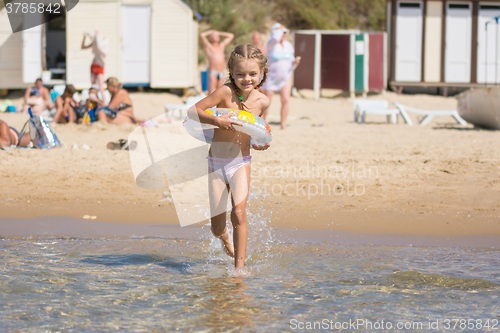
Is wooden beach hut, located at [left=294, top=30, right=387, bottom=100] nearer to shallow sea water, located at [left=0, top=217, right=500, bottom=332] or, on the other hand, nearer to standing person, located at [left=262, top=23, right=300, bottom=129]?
standing person, located at [left=262, top=23, right=300, bottom=129]

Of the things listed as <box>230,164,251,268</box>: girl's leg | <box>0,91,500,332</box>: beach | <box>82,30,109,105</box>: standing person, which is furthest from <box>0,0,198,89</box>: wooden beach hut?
<box>230,164,251,268</box>: girl's leg

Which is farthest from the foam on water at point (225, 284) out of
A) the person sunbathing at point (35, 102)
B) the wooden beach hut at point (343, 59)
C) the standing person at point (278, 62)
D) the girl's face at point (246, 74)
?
the wooden beach hut at point (343, 59)

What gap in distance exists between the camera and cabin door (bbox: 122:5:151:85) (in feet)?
55.0

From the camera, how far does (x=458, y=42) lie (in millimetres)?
18734

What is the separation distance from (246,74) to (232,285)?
4.61 ft

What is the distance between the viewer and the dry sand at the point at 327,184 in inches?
218

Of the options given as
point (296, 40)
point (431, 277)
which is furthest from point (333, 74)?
point (431, 277)

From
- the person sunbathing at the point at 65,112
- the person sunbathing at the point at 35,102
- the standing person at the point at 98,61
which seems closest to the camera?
the person sunbathing at the point at 65,112

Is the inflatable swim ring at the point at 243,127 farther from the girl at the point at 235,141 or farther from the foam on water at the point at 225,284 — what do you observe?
the foam on water at the point at 225,284

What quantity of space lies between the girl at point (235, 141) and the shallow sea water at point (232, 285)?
452 mm

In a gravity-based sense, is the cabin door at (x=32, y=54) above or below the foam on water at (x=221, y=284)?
above


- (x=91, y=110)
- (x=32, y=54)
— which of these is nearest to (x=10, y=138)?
(x=91, y=110)

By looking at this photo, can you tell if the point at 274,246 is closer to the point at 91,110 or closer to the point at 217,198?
the point at 217,198

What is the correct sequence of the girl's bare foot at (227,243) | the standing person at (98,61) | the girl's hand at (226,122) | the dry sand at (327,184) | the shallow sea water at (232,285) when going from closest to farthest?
1. the shallow sea water at (232,285)
2. the girl's hand at (226,122)
3. the girl's bare foot at (227,243)
4. the dry sand at (327,184)
5. the standing person at (98,61)
